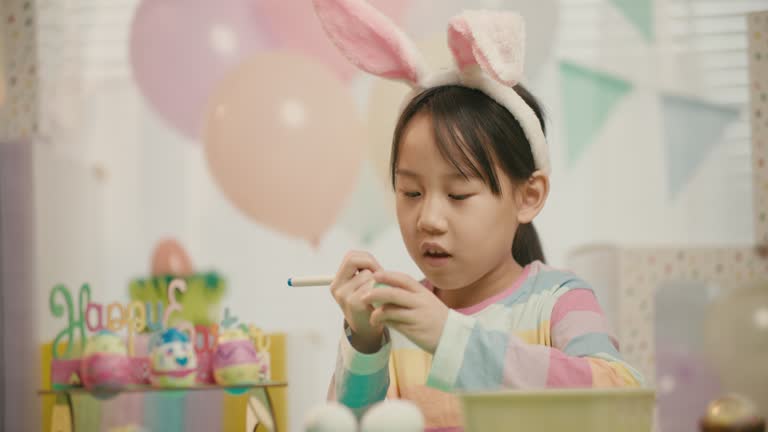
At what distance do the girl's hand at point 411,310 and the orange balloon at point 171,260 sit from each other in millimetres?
1910

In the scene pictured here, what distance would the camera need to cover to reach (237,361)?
142 cm

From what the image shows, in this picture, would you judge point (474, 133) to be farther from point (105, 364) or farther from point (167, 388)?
point (105, 364)

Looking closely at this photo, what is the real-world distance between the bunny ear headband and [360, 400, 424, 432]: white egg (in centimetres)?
44

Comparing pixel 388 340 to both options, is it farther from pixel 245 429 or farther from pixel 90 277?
pixel 90 277

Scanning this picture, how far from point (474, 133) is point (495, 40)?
118mm

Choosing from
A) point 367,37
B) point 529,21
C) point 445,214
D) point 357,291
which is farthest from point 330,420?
point 529,21

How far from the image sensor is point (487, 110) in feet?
3.56

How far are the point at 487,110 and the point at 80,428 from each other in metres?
0.80

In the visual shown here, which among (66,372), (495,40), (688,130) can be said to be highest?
(688,130)

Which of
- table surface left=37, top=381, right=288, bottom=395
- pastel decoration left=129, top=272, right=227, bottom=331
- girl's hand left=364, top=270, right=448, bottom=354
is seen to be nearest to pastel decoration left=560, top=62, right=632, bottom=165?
pastel decoration left=129, top=272, right=227, bottom=331

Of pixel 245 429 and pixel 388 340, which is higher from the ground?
pixel 388 340

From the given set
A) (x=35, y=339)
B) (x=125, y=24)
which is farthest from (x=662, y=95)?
(x=35, y=339)

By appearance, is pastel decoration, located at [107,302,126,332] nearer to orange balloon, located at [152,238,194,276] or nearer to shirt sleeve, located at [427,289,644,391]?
shirt sleeve, located at [427,289,644,391]

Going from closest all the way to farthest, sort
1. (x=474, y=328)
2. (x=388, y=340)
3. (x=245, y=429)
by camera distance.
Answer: (x=474, y=328) → (x=388, y=340) → (x=245, y=429)
